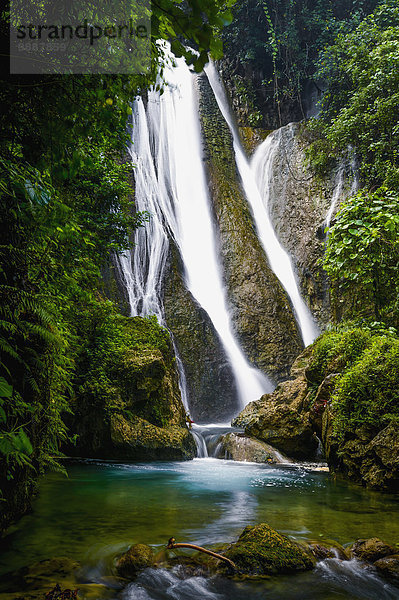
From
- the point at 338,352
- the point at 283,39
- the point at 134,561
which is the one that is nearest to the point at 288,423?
the point at 338,352

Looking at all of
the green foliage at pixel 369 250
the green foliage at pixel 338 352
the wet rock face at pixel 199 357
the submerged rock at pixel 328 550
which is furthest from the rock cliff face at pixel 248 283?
the submerged rock at pixel 328 550

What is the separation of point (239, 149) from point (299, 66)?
244 inches

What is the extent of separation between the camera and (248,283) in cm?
1661

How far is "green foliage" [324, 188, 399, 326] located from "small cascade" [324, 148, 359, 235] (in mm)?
8512

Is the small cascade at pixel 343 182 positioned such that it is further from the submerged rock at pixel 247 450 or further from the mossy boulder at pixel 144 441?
the mossy boulder at pixel 144 441

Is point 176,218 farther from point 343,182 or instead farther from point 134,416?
point 134,416

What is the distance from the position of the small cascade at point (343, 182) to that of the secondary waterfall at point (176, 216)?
5.25 m

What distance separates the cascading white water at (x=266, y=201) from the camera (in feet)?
54.7

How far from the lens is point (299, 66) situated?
2342cm

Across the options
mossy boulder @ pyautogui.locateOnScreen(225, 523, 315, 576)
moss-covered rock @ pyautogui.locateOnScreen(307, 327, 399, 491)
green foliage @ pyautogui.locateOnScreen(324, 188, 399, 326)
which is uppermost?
green foliage @ pyautogui.locateOnScreen(324, 188, 399, 326)

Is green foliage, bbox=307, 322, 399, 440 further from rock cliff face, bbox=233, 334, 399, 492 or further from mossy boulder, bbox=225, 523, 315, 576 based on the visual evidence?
mossy boulder, bbox=225, 523, 315, 576

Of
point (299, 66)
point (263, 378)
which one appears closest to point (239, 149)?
point (299, 66)

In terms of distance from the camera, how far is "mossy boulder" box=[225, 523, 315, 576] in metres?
3.01

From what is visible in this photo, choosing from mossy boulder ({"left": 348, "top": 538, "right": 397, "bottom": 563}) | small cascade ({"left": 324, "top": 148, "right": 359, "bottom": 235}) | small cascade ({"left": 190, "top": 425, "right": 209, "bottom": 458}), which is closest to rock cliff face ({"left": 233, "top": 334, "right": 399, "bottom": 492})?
small cascade ({"left": 190, "top": 425, "right": 209, "bottom": 458})
